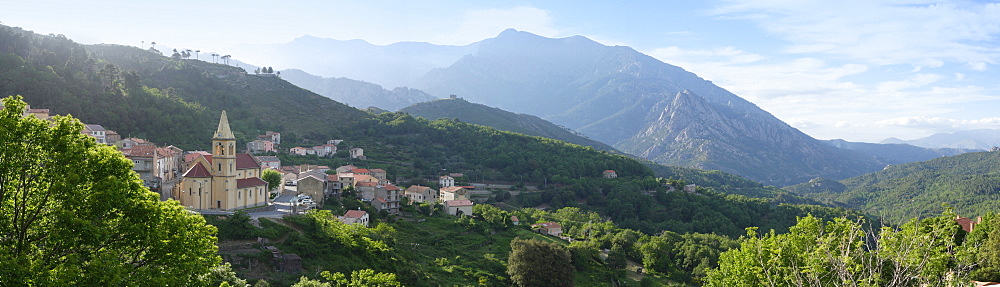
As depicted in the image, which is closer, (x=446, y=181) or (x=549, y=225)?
(x=549, y=225)

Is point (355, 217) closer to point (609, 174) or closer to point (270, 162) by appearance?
point (270, 162)

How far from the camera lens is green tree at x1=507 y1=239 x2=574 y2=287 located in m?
40.6

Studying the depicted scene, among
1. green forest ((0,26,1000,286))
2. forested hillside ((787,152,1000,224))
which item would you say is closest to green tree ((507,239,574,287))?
green forest ((0,26,1000,286))

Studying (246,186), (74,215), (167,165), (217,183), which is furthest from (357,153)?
(74,215)

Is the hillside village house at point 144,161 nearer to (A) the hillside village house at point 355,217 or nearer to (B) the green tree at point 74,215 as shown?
(A) the hillside village house at point 355,217

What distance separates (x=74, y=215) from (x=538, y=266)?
3299 centimetres

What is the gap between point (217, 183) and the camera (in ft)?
114

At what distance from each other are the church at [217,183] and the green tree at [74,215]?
82.1 feet

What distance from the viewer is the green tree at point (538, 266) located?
40562mm

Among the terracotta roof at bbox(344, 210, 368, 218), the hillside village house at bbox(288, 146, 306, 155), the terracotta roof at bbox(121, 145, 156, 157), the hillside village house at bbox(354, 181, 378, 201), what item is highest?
the terracotta roof at bbox(121, 145, 156, 157)

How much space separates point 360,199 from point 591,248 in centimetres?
2235

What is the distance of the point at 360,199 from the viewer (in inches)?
2191

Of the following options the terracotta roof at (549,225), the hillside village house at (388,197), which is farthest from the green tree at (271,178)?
the terracotta roof at (549,225)

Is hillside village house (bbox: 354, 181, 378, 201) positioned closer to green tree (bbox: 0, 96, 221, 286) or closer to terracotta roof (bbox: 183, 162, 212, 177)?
terracotta roof (bbox: 183, 162, 212, 177)
